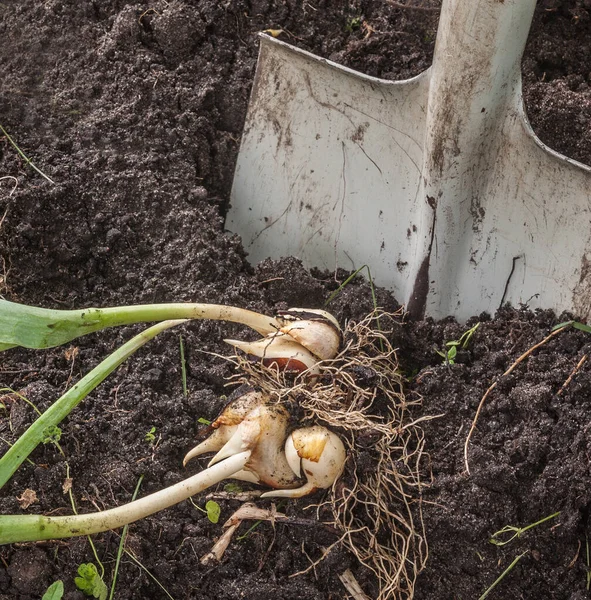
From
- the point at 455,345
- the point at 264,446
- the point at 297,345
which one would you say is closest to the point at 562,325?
the point at 455,345

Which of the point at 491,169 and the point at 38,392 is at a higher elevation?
the point at 491,169

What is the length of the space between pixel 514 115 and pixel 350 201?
392mm

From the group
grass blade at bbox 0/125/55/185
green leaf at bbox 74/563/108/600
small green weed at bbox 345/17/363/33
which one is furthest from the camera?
small green weed at bbox 345/17/363/33

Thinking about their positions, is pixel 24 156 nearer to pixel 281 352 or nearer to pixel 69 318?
pixel 69 318

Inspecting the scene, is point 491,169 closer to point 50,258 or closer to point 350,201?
point 350,201

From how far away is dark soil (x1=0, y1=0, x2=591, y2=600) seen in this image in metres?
1.39

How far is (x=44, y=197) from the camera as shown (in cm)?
171

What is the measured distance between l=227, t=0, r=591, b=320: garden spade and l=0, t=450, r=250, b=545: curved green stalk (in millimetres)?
538

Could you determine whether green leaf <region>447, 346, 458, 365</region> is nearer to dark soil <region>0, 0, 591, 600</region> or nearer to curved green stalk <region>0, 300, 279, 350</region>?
dark soil <region>0, 0, 591, 600</region>

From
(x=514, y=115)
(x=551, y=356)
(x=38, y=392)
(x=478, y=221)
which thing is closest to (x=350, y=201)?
(x=478, y=221)

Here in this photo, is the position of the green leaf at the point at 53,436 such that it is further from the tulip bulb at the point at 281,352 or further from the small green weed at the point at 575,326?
the small green weed at the point at 575,326

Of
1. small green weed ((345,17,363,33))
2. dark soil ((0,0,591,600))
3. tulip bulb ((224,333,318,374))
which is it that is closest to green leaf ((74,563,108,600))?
dark soil ((0,0,591,600))

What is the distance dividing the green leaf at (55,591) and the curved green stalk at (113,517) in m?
0.07

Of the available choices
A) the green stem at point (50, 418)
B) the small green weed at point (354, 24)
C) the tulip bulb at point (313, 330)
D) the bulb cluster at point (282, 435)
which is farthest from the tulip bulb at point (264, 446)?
the small green weed at point (354, 24)
